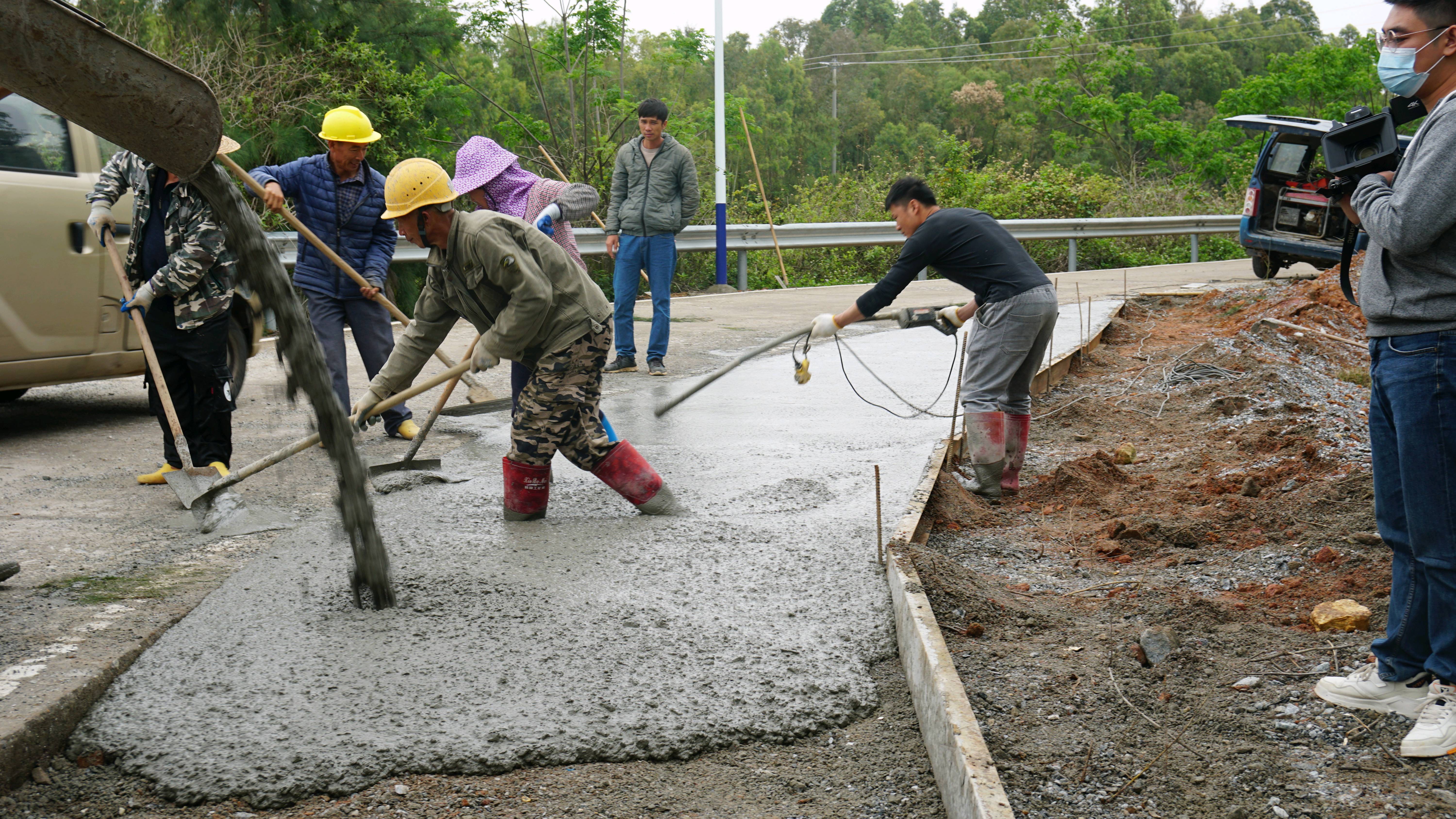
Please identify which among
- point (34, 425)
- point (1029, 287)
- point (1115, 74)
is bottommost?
point (34, 425)

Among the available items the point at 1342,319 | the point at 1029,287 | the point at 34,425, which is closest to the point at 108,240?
the point at 34,425

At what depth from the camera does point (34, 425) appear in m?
6.53

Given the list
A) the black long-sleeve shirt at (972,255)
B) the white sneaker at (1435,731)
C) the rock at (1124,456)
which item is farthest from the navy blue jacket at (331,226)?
the white sneaker at (1435,731)

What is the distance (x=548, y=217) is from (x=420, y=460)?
54.2 inches

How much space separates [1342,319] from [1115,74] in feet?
95.1

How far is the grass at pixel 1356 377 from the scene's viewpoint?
6859 millimetres

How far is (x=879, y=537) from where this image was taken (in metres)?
3.85

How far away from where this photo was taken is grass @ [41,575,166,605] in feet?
12.0

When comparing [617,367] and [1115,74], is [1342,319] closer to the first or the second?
[617,367]

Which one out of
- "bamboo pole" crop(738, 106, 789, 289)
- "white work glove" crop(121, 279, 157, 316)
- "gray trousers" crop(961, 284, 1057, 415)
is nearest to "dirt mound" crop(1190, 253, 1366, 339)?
"gray trousers" crop(961, 284, 1057, 415)

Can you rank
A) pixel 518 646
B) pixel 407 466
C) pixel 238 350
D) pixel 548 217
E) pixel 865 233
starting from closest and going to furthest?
pixel 518 646, pixel 407 466, pixel 548 217, pixel 238 350, pixel 865 233

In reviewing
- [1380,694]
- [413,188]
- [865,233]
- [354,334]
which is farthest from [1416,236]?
[865,233]

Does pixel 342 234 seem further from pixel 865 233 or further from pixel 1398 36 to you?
pixel 865 233

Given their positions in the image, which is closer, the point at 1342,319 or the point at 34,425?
the point at 34,425
